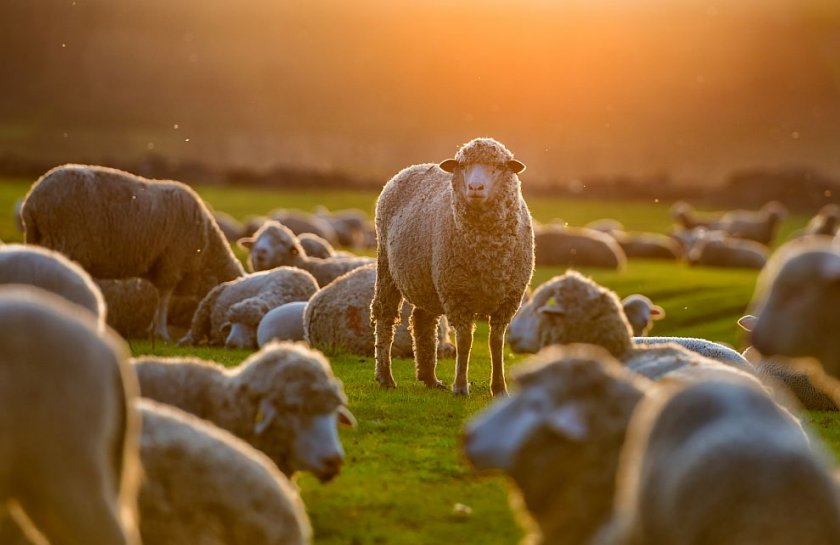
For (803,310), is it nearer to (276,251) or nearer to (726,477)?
(726,477)

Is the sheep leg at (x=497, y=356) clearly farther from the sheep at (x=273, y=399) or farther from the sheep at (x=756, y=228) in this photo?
the sheep at (x=756, y=228)

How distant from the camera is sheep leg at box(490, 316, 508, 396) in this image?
40.1 feet

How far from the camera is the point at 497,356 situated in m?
12.3

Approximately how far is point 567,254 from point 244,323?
878 inches

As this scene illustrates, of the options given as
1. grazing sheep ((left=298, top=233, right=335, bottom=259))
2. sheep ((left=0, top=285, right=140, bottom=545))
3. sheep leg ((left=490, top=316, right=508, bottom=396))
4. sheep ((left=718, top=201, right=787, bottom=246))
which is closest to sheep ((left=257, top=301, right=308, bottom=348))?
sheep leg ((left=490, top=316, right=508, bottom=396))

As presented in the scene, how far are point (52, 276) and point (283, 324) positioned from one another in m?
9.28

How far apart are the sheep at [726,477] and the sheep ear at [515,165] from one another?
7.31m

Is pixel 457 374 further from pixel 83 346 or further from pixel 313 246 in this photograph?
pixel 313 246

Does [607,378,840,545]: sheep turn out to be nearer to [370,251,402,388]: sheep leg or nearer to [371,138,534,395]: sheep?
[371,138,534,395]: sheep

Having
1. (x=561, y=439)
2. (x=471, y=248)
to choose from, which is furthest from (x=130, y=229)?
(x=561, y=439)

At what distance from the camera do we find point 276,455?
284 inches

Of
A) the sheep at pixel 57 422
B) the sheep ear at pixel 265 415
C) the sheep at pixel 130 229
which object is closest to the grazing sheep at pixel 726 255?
the sheep at pixel 130 229

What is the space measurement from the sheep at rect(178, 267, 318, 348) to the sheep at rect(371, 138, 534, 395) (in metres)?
Result: 4.27

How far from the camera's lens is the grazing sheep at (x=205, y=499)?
5.77 meters
